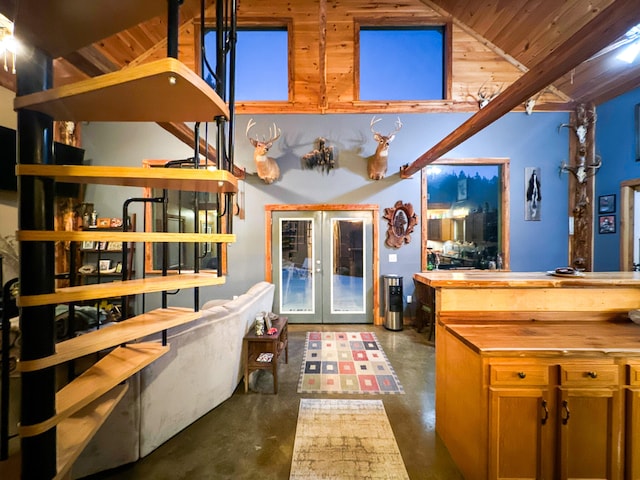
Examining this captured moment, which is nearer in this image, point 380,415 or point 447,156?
point 380,415

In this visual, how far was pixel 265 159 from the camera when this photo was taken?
14.1ft

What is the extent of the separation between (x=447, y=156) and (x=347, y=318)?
3525mm

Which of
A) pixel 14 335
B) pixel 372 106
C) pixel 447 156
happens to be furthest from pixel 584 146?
pixel 14 335

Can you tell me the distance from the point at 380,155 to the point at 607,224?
402cm

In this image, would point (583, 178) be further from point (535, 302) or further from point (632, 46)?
point (535, 302)

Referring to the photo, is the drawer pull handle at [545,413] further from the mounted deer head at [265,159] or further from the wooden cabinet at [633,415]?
the mounted deer head at [265,159]

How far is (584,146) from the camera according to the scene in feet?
14.6

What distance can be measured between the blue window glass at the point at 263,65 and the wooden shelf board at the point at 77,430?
494cm

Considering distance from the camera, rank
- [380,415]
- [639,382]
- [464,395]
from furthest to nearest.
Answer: [380,415] < [464,395] < [639,382]

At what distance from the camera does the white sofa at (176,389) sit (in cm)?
164

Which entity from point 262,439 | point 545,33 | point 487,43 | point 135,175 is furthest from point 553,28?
point 262,439

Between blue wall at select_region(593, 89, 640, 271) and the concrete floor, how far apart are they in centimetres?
408

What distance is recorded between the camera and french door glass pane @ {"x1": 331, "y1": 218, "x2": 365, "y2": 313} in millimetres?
4625

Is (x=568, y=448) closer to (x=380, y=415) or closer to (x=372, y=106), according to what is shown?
(x=380, y=415)
